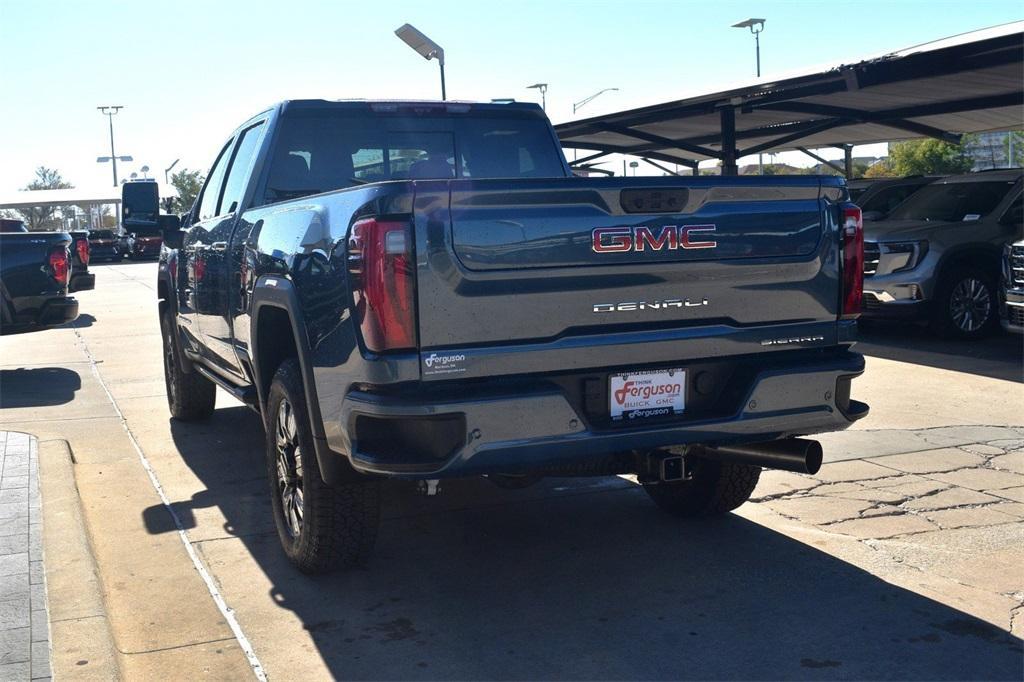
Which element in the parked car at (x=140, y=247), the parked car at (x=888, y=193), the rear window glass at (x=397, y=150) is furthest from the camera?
the parked car at (x=140, y=247)

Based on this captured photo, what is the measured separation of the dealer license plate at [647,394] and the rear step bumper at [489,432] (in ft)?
0.19

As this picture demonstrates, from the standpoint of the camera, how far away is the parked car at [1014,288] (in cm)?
989

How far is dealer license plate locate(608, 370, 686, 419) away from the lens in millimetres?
4242

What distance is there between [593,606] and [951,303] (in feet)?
29.4

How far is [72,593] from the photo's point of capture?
15.2 feet

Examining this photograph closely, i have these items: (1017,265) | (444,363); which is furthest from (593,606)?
(1017,265)

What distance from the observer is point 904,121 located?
59.3 feet

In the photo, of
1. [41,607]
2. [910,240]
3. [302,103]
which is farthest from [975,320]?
[41,607]

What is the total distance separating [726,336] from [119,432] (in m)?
5.51

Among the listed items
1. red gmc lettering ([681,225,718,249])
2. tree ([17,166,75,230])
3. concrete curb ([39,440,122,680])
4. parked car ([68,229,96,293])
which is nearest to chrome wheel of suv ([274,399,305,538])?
concrete curb ([39,440,122,680])

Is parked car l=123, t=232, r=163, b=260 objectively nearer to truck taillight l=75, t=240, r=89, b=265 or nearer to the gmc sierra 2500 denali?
truck taillight l=75, t=240, r=89, b=265

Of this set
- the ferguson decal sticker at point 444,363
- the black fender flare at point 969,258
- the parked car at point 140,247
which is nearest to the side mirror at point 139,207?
the ferguson decal sticker at point 444,363

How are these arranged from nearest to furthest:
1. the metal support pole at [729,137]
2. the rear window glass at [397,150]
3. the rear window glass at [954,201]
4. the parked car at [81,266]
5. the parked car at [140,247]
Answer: the rear window glass at [397,150], the rear window glass at [954,201], the parked car at [81,266], the metal support pole at [729,137], the parked car at [140,247]

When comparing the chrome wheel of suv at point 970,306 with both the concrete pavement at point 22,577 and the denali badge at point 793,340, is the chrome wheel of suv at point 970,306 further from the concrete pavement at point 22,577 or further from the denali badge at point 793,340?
the concrete pavement at point 22,577
